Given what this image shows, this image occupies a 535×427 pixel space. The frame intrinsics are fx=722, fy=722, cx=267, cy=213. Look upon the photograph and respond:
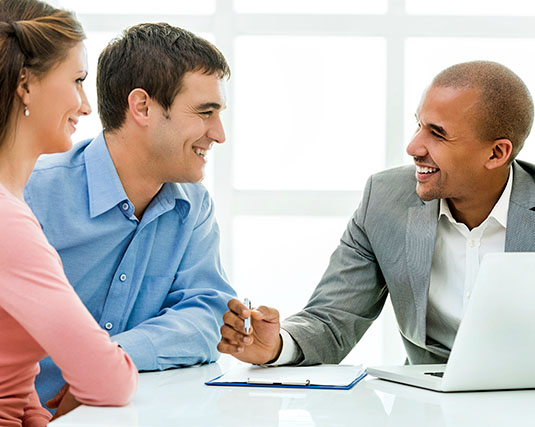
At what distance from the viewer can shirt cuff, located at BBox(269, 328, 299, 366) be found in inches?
62.6

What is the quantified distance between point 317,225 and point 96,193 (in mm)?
1645

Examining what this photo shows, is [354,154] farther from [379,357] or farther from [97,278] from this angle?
[97,278]

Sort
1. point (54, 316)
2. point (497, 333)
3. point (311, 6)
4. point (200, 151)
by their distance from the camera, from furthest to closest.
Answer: point (311, 6), point (200, 151), point (497, 333), point (54, 316)

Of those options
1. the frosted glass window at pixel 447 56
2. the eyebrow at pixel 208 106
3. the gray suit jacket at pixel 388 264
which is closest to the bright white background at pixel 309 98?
the frosted glass window at pixel 447 56

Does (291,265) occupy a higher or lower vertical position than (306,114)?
lower

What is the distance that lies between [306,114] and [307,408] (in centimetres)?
226

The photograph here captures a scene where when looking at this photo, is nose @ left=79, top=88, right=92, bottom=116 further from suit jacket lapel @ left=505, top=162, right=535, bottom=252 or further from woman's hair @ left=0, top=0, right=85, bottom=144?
suit jacket lapel @ left=505, top=162, right=535, bottom=252

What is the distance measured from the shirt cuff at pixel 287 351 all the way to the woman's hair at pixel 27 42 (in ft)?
2.43


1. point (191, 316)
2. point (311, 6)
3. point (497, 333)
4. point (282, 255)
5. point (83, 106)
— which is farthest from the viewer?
point (282, 255)

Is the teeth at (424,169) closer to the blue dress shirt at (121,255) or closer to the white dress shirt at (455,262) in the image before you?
the white dress shirt at (455,262)

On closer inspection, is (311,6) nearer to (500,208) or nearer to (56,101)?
(500,208)

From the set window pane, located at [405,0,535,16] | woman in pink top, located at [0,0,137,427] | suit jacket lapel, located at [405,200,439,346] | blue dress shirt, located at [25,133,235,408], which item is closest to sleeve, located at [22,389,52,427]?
woman in pink top, located at [0,0,137,427]

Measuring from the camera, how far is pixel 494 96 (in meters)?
1.90

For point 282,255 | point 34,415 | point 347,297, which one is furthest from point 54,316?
point 282,255
